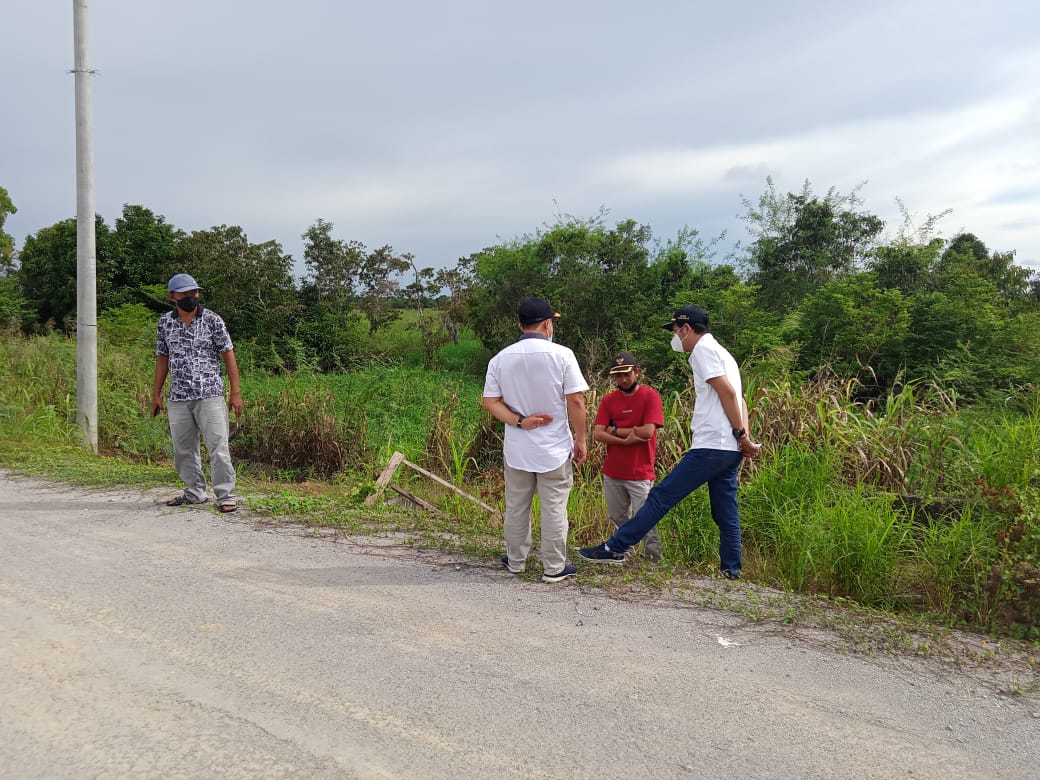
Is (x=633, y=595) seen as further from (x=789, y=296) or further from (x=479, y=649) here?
(x=789, y=296)

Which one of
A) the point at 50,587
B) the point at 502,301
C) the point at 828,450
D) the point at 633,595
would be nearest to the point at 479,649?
the point at 633,595

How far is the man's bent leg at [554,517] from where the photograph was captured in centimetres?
470

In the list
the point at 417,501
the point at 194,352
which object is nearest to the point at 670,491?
the point at 417,501

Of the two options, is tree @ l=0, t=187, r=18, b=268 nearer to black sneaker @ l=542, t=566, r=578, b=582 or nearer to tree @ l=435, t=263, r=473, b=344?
tree @ l=435, t=263, r=473, b=344

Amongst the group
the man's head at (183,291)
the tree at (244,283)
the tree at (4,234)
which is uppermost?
the tree at (4,234)

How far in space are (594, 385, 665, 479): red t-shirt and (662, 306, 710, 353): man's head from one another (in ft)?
1.68

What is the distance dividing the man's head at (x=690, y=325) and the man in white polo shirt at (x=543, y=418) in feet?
2.71

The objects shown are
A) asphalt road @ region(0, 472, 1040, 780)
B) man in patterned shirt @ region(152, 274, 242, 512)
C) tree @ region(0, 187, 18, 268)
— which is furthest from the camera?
tree @ region(0, 187, 18, 268)

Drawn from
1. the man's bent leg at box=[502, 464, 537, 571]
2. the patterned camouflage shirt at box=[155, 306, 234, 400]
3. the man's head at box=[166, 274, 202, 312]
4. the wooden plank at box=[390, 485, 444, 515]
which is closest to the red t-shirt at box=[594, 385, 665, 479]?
the man's bent leg at box=[502, 464, 537, 571]

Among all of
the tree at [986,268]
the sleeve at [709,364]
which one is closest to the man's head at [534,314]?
the sleeve at [709,364]

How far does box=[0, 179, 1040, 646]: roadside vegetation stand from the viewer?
5.01m

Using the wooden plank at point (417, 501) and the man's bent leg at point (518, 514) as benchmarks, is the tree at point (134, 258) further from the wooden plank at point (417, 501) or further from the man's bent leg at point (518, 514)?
the man's bent leg at point (518, 514)

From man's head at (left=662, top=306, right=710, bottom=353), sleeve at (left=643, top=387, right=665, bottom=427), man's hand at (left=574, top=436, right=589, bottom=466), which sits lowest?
man's hand at (left=574, top=436, right=589, bottom=466)

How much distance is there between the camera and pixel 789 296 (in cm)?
1981
